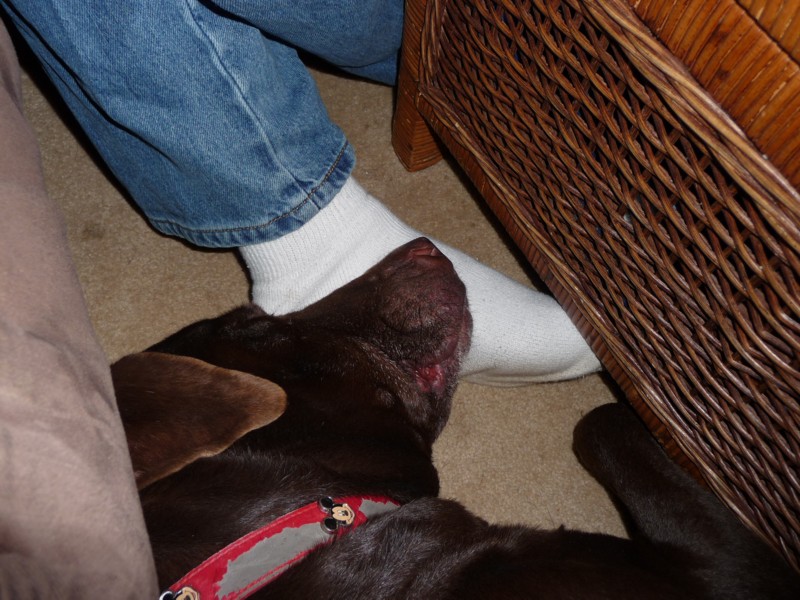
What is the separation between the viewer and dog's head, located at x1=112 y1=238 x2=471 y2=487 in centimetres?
84

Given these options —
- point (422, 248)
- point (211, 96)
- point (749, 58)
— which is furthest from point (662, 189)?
point (211, 96)

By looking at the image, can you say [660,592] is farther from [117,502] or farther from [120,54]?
[120,54]

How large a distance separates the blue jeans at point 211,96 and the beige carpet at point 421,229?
22 cm

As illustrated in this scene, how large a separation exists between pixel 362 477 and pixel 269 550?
0.20 meters

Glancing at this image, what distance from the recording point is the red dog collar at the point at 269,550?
730mm

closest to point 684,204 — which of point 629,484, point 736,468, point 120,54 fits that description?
point 736,468

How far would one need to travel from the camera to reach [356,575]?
832mm

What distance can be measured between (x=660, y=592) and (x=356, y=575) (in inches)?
17.2

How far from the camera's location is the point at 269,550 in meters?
0.79

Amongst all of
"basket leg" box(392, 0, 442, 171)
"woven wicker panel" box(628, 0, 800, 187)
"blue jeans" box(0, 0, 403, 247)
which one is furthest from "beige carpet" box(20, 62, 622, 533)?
"woven wicker panel" box(628, 0, 800, 187)

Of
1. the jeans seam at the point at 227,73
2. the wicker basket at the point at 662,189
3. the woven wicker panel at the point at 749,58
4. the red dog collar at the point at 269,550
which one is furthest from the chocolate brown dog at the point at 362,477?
the woven wicker panel at the point at 749,58

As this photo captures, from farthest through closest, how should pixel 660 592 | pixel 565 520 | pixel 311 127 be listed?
pixel 565 520 < pixel 311 127 < pixel 660 592

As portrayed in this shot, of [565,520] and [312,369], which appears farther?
[565,520]

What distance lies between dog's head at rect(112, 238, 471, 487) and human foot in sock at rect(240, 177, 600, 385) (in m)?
0.06
